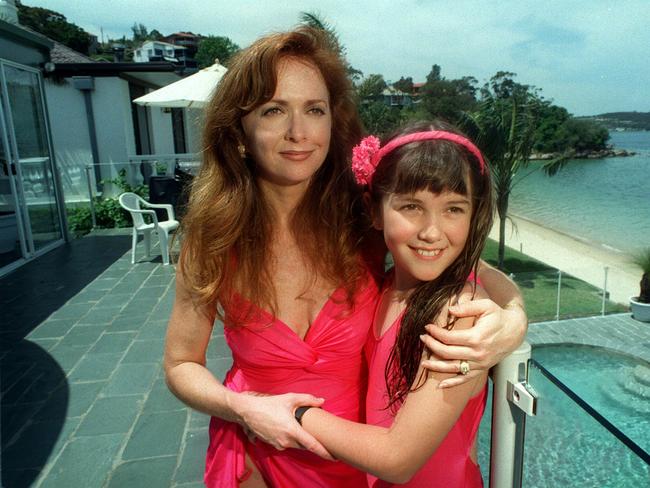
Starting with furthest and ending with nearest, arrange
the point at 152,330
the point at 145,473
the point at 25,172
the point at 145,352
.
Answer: the point at 25,172 < the point at 152,330 < the point at 145,352 < the point at 145,473

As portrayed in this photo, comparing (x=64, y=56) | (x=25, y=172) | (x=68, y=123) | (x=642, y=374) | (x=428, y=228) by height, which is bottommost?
(x=642, y=374)

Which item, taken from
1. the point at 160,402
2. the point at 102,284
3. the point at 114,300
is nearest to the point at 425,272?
the point at 160,402

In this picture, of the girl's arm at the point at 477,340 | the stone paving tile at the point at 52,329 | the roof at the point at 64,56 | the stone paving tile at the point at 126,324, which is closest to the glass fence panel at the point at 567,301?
the stone paving tile at the point at 126,324

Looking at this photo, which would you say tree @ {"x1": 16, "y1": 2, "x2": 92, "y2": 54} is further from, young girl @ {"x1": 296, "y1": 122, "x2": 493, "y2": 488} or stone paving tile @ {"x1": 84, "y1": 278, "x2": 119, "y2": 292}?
young girl @ {"x1": 296, "y1": 122, "x2": 493, "y2": 488}

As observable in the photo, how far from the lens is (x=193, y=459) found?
2.76 meters

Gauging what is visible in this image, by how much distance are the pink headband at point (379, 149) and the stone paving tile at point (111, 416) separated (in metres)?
2.62

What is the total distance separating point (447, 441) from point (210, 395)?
606 millimetres

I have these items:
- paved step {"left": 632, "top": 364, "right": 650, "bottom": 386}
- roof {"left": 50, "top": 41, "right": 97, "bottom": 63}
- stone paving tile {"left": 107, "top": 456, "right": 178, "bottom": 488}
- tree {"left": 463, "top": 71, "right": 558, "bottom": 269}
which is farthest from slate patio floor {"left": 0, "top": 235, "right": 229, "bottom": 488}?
tree {"left": 463, "top": 71, "right": 558, "bottom": 269}

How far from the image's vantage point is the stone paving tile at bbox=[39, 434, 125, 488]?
103 inches

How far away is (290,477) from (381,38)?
751 inches

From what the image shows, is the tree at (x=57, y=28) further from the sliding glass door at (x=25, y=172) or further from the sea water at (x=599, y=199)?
the sliding glass door at (x=25, y=172)

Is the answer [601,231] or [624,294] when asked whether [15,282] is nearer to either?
[624,294]

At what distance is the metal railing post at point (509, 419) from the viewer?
3.32 feet

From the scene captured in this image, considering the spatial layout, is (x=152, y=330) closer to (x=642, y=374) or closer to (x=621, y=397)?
(x=621, y=397)
